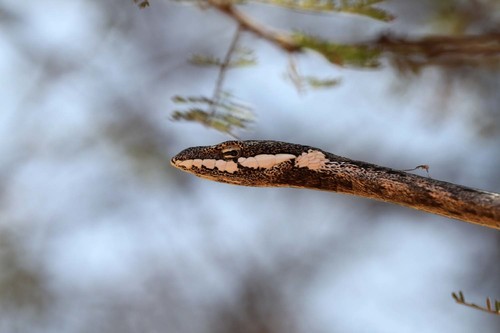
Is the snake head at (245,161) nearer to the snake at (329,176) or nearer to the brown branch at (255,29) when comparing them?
the snake at (329,176)

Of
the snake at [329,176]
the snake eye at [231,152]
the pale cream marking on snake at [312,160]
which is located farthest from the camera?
the snake eye at [231,152]

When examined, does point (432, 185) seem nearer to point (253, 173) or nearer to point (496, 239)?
point (253, 173)

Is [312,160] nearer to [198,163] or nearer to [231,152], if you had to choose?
[231,152]

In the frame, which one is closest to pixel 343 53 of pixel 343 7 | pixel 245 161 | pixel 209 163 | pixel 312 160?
pixel 343 7

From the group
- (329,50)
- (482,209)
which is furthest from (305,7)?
(482,209)

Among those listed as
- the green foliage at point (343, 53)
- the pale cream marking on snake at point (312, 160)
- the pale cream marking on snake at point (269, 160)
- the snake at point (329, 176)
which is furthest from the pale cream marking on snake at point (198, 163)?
the green foliage at point (343, 53)

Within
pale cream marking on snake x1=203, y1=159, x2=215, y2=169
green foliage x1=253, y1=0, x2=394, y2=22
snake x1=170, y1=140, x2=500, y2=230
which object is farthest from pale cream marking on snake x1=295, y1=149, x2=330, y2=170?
green foliage x1=253, y1=0, x2=394, y2=22
